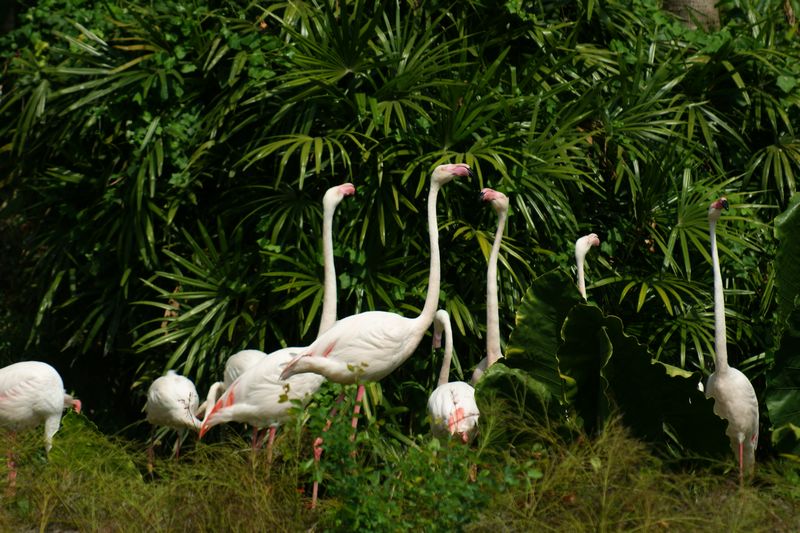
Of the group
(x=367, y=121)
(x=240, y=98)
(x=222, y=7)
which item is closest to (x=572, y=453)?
(x=367, y=121)

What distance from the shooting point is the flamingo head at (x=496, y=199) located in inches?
219

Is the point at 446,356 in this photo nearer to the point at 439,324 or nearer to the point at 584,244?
the point at 439,324

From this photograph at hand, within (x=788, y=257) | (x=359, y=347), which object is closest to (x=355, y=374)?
(x=359, y=347)

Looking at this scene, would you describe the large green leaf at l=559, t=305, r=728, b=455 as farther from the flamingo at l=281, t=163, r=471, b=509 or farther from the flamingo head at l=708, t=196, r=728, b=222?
the flamingo head at l=708, t=196, r=728, b=222

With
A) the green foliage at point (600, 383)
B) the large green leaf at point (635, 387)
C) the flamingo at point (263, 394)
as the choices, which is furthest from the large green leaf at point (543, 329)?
the flamingo at point (263, 394)

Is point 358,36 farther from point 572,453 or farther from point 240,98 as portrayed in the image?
point 572,453

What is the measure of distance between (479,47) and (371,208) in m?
1.38

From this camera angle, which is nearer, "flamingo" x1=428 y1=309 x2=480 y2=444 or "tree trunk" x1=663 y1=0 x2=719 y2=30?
"flamingo" x1=428 y1=309 x2=480 y2=444

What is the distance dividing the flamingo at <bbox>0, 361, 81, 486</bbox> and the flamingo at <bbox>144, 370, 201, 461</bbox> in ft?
1.63

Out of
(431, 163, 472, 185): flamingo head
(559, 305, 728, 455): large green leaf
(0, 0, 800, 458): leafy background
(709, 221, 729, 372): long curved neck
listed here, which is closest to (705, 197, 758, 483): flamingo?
(709, 221, 729, 372): long curved neck

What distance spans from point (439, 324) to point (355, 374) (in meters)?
0.90

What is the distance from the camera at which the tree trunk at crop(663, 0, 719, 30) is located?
8.32 metres

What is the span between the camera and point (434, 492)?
3766 mm

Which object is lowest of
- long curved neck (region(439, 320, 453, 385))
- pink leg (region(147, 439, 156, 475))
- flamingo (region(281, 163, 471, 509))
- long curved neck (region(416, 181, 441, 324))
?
pink leg (region(147, 439, 156, 475))
